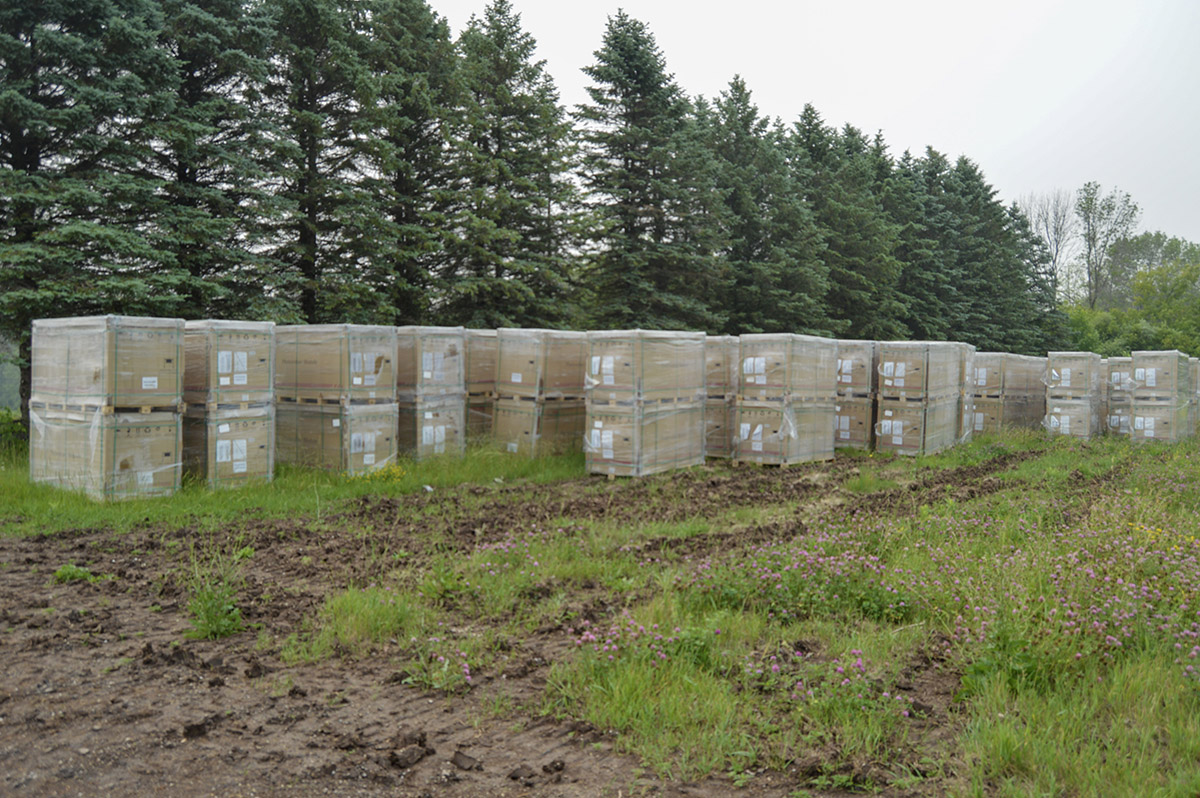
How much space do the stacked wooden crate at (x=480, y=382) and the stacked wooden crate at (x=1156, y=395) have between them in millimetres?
14971

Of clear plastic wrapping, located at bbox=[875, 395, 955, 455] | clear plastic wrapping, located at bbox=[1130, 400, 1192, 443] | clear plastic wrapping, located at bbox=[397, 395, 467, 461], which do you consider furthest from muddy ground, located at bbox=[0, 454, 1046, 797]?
clear plastic wrapping, located at bbox=[1130, 400, 1192, 443]

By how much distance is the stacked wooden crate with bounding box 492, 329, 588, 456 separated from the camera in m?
13.6

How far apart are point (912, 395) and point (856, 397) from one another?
3.83 ft

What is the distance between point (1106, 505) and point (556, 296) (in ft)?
56.9

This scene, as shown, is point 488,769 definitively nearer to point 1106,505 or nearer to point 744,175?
point 1106,505

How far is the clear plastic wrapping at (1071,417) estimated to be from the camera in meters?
18.3

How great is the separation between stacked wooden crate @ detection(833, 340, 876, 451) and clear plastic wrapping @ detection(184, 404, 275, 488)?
1087cm

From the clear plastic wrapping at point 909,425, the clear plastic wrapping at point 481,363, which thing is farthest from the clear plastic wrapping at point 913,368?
the clear plastic wrapping at point 481,363

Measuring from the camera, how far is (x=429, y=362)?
13.0 m

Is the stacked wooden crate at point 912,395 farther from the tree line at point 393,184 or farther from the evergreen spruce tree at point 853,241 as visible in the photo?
the evergreen spruce tree at point 853,241

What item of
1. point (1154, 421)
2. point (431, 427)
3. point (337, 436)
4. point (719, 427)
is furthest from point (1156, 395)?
point (337, 436)

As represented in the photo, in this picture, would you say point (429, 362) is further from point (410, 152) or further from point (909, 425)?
point (410, 152)

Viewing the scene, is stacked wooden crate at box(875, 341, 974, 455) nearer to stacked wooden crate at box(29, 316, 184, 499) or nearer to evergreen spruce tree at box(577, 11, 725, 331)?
evergreen spruce tree at box(577, 11, 725, 331)

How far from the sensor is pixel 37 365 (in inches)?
402
